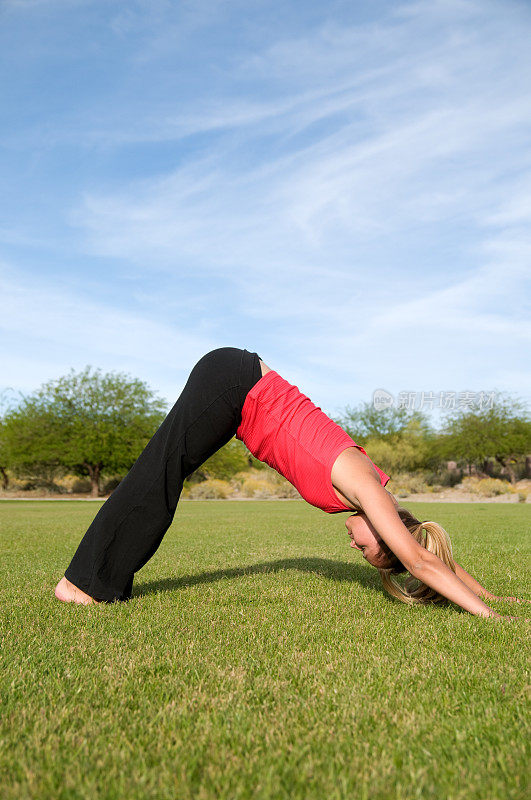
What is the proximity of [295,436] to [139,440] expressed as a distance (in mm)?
37220

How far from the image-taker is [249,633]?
349 centimetres

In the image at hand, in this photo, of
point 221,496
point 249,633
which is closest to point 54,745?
point 249,633

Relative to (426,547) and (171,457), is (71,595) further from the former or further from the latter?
(426,547)

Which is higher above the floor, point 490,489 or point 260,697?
point 260,697

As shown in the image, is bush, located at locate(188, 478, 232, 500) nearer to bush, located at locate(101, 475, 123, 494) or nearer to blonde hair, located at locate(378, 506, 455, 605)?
bush, located at locate(101, 475, 123, 494)

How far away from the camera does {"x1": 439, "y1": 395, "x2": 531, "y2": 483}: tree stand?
4944cm

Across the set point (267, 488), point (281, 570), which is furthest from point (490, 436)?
point (281, 570)

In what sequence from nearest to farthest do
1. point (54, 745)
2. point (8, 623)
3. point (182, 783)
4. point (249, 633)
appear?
point (182, 783) < point (54, 745) < point (249, 633) < point (8, 623)

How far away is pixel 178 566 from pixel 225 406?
3.40 m

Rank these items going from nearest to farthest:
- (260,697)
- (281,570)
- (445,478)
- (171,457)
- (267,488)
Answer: (260,697), (171,457), (281,570), (267,488), (445,478)

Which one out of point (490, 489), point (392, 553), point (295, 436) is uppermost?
point (295, 436)

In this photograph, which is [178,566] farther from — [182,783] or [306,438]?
[182,783]

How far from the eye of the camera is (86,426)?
132ft

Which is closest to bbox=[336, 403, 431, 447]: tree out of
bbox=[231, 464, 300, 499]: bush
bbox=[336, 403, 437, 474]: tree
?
bbox=[336, 403, 437, 474]: tree
